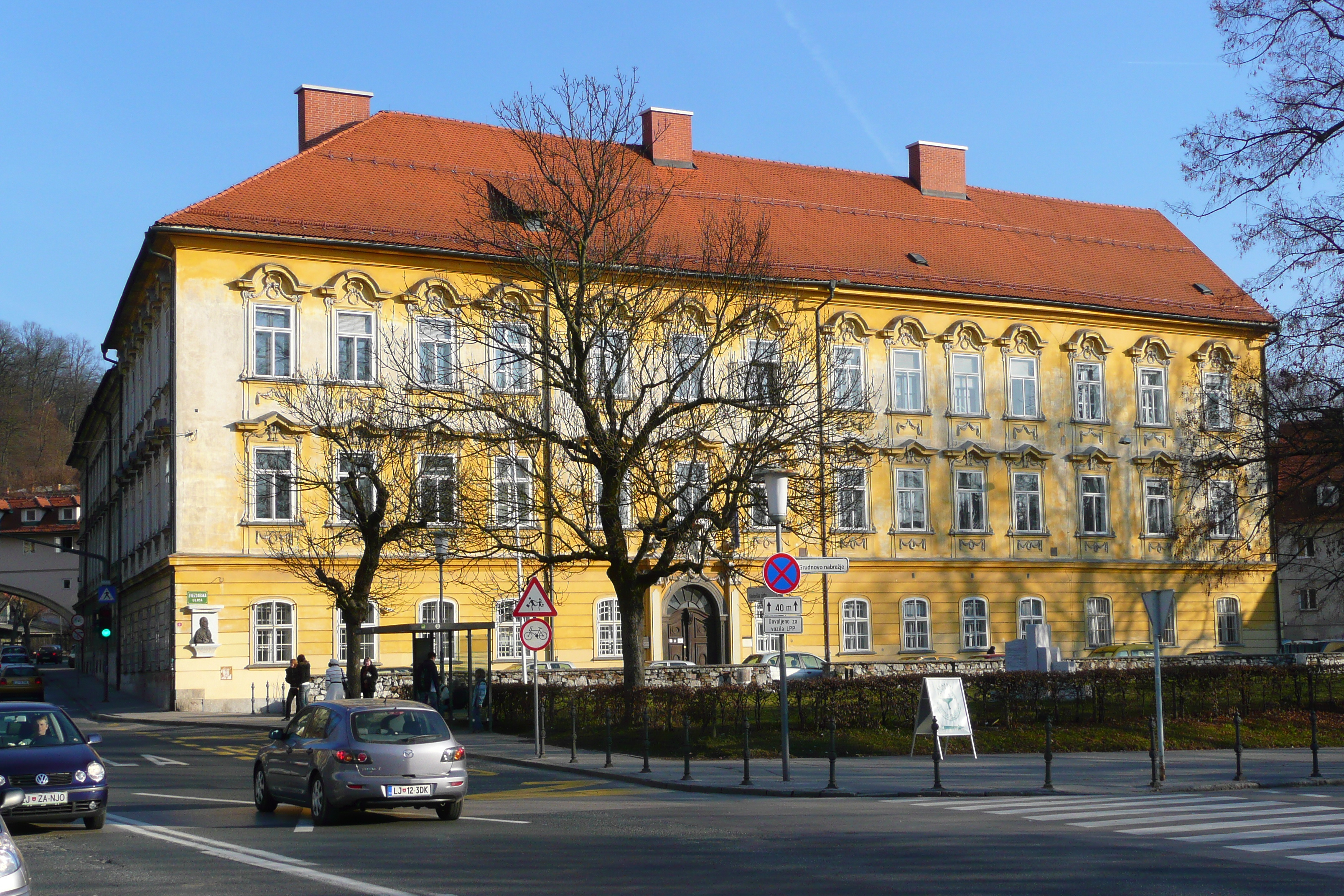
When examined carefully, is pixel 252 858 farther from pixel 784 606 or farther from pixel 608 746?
pixel 608 746

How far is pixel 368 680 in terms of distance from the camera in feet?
117

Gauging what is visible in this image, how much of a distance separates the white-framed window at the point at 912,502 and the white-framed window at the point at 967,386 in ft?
9.21

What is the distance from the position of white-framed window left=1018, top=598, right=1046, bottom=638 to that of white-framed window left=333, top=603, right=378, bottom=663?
2208cm

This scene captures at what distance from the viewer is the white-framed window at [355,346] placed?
42312mm

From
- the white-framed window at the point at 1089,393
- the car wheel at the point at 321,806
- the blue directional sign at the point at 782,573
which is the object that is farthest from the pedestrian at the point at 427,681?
the white-framed window at the point at 1089,393

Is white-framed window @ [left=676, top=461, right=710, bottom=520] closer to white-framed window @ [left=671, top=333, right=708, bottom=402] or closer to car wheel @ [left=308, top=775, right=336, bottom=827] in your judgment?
white-framed window @ [left=671, top=333, right=708, bottom=402]

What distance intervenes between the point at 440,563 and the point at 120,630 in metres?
26.6

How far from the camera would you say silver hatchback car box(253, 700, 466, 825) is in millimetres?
15750

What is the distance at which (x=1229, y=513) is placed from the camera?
31781mm

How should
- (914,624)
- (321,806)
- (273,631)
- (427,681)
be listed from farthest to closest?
(914,624), (273,631), (427,681), (321,806)

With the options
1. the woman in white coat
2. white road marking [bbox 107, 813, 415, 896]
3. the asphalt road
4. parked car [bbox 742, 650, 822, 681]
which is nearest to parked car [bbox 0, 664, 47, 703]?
the woman in white coat

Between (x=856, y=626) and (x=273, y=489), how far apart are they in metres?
19.3

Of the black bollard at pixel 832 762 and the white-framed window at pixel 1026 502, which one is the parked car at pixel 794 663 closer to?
the white-framed window at pixel 1026 502

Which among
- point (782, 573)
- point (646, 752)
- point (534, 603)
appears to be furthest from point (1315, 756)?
point (534, 603)
